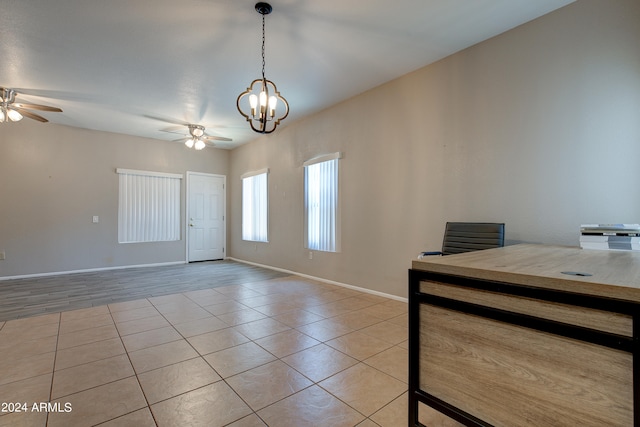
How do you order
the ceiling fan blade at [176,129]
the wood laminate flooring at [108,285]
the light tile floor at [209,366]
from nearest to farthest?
1. the light tile floor at [209,366]
2. the wood laminate flooring at [108,285]
3. the ceiling fan blade at [176,129]

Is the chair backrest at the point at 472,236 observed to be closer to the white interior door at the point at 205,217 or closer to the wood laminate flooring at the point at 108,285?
the wood laminate flooring at the point at 108,285

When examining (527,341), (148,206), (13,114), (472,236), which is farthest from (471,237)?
(148,206)

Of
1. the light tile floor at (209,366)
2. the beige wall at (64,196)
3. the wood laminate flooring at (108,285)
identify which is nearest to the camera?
the light tile floor at (209,366)

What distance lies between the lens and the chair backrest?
8.39 feet

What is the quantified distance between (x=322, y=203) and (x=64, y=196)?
5.03 meters

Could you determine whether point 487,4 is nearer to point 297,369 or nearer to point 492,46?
point 492,46

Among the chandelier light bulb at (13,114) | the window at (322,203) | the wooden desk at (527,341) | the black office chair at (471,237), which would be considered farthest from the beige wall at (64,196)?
the wooden desk at (527,341)

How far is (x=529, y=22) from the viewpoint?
2631mm

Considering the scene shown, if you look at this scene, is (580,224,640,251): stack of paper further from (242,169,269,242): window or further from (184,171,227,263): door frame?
(184,171,227,263): door frame

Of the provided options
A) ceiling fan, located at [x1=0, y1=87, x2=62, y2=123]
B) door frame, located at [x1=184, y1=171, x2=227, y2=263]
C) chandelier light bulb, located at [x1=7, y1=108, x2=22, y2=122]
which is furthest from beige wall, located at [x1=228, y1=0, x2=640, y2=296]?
chandelier light bulb, located at [x1=7, y1=108, x2=22, y2=122]

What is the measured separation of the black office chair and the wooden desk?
112 cm

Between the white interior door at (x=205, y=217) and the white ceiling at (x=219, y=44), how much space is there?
9.35 ft

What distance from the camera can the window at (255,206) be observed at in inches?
247

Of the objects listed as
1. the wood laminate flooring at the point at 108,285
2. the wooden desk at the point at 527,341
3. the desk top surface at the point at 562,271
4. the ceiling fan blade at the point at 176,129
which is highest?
the ceiling fan blade at the point at 176,129
